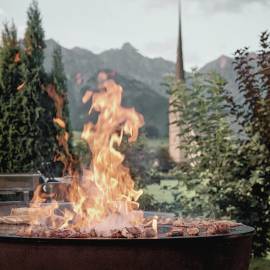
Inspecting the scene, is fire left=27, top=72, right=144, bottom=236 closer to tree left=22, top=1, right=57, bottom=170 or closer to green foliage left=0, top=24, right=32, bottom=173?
green foliage left=0, top=24, right=32, bottom=173

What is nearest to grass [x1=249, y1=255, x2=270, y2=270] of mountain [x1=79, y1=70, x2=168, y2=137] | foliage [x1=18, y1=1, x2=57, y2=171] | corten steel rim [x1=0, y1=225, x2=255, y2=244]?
corten steel rim [x1=0, y1=225, x2=255, y2=244]

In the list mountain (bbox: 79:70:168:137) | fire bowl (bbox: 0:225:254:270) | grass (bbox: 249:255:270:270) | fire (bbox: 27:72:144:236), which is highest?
mountain (bbox: 79:70:168:137)

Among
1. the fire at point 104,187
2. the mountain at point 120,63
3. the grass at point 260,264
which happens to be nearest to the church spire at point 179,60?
the grass at point 260,264

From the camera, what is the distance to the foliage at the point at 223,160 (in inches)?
236

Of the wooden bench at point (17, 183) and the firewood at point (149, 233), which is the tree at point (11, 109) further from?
the firewood at point (149, 233)

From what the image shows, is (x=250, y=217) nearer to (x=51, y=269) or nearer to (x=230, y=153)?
(x=230, y=153)

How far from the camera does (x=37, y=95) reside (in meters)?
9.34

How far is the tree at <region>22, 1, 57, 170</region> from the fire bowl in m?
6.13

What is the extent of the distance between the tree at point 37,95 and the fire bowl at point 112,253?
6.13m

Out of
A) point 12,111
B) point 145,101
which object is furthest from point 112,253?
point 145,101

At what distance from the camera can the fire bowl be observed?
2.86 meters

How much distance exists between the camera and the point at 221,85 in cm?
627

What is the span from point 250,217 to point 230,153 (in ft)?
2.07

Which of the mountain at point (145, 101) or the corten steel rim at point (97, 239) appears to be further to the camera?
the mountain at point (145, 101)
